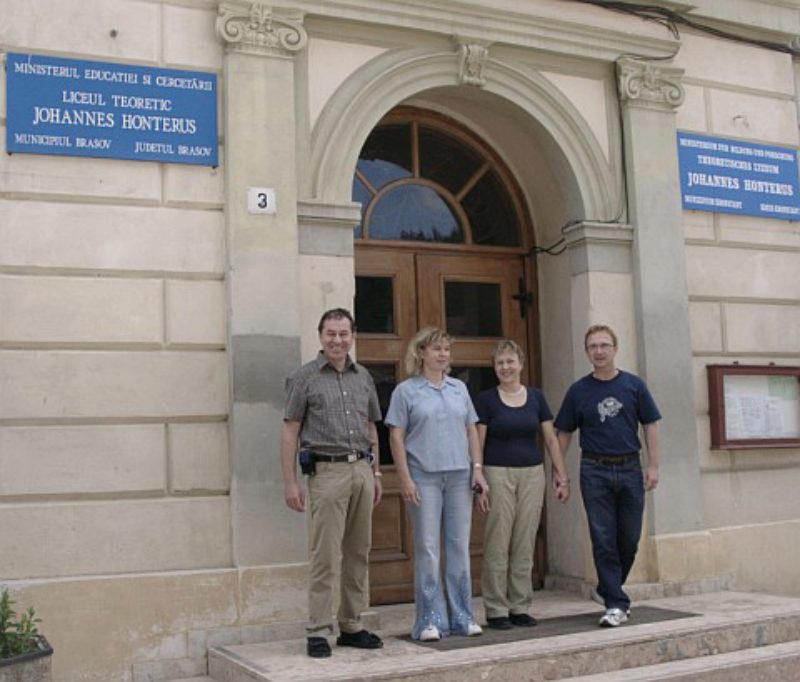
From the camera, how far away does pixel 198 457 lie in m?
6.18

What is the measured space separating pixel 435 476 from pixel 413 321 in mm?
2087

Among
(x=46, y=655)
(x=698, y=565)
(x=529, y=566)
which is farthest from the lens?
(x=698, y=565)

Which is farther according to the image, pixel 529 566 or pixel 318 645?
pixel 529 566

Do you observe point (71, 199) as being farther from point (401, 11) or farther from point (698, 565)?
point (698, 565)

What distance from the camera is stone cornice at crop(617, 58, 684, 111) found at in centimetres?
781

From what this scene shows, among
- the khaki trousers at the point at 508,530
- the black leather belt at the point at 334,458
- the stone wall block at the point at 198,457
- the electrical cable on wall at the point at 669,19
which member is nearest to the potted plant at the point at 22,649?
the stone wall block at the point at 198,457

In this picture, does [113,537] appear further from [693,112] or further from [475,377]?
[693,112]

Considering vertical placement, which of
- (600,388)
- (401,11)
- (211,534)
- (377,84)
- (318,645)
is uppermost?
(401,11)

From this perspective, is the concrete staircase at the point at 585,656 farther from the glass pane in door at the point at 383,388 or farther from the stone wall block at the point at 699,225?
the stone wall block at the point at 699,225

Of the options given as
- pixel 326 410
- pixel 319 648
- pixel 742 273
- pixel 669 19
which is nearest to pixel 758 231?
pixel 742 273

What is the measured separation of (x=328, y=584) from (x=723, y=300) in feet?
14.1

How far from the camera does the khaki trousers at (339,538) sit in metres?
5.45

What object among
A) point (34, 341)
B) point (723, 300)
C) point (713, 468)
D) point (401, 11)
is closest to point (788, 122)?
point (723, 300)

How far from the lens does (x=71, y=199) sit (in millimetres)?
6055
